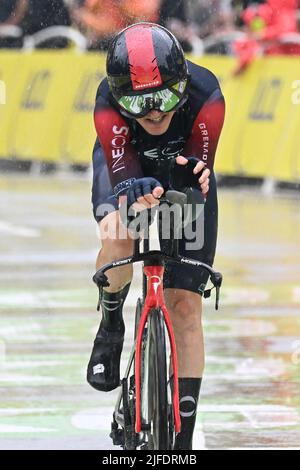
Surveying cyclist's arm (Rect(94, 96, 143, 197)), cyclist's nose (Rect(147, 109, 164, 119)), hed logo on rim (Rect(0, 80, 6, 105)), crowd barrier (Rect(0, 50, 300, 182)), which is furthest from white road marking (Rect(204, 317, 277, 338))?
hed logo on rim (Rect(0, 80, 6, 105))

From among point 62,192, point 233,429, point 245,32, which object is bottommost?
point 233,429

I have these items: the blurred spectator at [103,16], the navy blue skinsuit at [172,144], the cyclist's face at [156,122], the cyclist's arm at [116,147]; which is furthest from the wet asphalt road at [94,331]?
the blurred spectator at [103,16]

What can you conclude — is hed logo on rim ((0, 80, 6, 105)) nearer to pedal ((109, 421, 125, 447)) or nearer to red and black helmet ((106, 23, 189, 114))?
pedal ((109, 421, 125, 447))

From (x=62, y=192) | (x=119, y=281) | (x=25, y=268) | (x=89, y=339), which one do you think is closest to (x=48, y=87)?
(x=62, y=192)

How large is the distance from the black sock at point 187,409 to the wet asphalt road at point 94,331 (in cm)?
62

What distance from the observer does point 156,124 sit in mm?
6422

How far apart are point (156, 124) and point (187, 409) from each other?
1147 mm

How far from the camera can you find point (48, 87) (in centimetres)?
2128

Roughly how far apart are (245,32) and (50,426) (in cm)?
1192

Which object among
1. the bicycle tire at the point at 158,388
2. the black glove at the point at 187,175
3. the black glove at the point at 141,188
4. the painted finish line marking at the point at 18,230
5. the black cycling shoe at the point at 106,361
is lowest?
the bicycle tire at the point at 158,388

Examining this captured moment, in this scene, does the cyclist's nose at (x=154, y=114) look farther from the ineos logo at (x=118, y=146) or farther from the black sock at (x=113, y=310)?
the black sock at (x=113, y=310)

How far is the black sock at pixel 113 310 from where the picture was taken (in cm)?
686

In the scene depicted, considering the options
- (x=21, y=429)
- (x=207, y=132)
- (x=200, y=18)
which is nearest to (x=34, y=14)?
(x=200, y=18)

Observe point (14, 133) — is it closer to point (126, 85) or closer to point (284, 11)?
point (284, 11)
